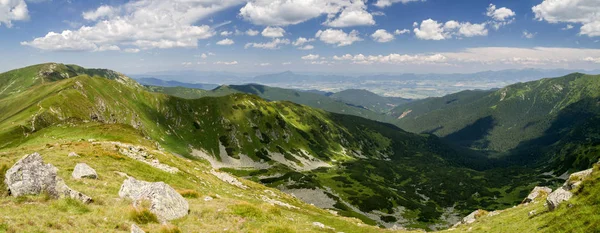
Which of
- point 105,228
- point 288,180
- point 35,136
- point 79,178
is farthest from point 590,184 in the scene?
point 288,180

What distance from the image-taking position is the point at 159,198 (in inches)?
966

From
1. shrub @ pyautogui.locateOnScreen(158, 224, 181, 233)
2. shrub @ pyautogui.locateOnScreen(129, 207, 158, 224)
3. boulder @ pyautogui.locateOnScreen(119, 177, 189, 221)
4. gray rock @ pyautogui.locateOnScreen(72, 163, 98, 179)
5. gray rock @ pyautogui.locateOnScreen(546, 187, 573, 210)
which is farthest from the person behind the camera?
gray rock @ pyautogui.locateOnScreen(72, 163, 98, 179)

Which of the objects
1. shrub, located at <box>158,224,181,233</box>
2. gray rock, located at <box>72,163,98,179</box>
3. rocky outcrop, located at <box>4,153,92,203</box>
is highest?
rocky outcrop, located at <box>4,153,92,203</box>

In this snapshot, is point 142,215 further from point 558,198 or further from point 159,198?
point 558,198

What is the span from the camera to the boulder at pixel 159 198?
23922 millimetres

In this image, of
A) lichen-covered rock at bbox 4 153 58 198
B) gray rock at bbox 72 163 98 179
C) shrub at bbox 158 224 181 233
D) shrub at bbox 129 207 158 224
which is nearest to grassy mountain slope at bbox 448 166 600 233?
shrub at bbox 158 224 181 233

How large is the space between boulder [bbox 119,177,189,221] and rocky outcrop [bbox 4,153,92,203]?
3.53m

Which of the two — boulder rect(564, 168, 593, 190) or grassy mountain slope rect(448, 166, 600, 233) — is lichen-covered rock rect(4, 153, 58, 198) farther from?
boulder rect(564, 168, 593, 190)

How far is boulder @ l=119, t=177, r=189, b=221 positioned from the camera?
23.9 m

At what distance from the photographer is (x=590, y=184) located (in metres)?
26.1

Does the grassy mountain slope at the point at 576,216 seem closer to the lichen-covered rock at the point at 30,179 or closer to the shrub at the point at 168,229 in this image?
the shrub at the point at 168,229

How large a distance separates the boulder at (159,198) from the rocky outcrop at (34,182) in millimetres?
3532

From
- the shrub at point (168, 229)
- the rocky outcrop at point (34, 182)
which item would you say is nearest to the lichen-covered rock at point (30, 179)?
the rocky outcrop at point (34, 182)

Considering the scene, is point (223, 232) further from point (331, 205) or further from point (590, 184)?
point (331, 205)
